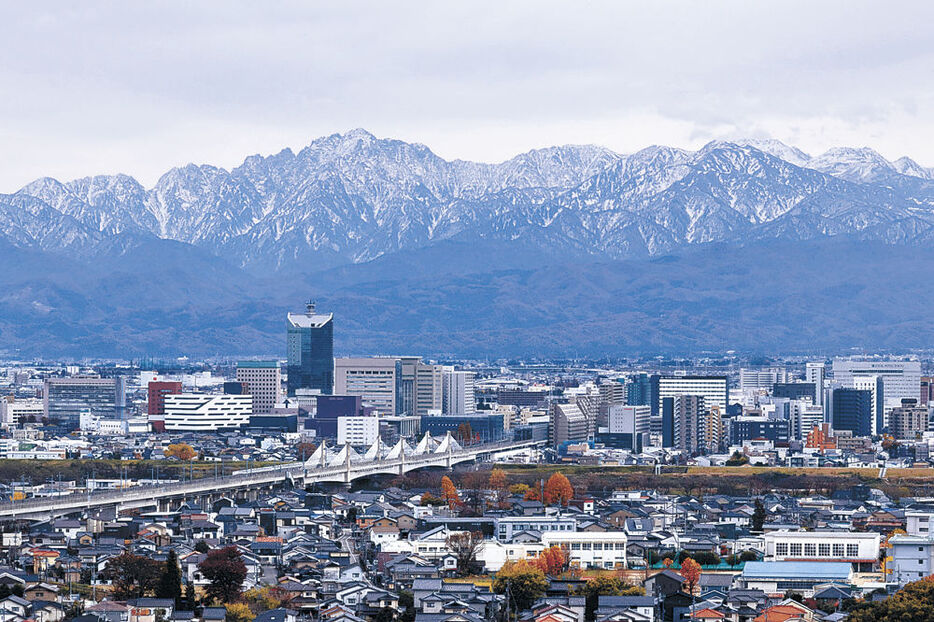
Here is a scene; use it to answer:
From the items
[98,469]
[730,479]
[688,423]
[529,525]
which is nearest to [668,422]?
[688,423]

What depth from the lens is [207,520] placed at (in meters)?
42.0

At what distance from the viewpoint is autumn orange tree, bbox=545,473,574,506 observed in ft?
159

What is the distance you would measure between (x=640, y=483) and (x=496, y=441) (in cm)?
2471

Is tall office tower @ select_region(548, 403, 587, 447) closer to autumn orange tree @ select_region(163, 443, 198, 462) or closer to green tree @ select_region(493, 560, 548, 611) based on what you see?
autumn orange tree @ select_region(163, 443, 198, 462)

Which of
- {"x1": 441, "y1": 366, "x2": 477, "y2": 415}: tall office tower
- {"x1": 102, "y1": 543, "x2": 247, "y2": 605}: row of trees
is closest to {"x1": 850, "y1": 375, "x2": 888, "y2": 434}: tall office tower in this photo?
{"x1": 441, "y1": 366, "x2": 477, "y2": 415}: tall office tower

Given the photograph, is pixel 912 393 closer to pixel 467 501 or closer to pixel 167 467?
pixel 167 467

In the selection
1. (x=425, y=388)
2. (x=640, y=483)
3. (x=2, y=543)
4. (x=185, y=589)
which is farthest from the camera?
(x=425, y=388)

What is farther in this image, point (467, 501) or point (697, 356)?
point (697, 356)

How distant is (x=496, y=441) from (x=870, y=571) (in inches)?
1784

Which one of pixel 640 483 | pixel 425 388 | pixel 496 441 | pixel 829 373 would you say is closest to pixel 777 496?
pixel 640 483

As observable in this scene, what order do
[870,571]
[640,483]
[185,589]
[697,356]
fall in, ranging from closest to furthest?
[185,589] < [870,571] < [640,483] < [697,356]

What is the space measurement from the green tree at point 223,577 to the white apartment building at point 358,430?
1891 inches

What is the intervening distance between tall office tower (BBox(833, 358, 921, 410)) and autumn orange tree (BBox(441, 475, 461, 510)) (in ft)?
148

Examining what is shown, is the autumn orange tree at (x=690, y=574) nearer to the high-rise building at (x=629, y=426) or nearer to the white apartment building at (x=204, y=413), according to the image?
the high-rise building at (x=629, y=426)
